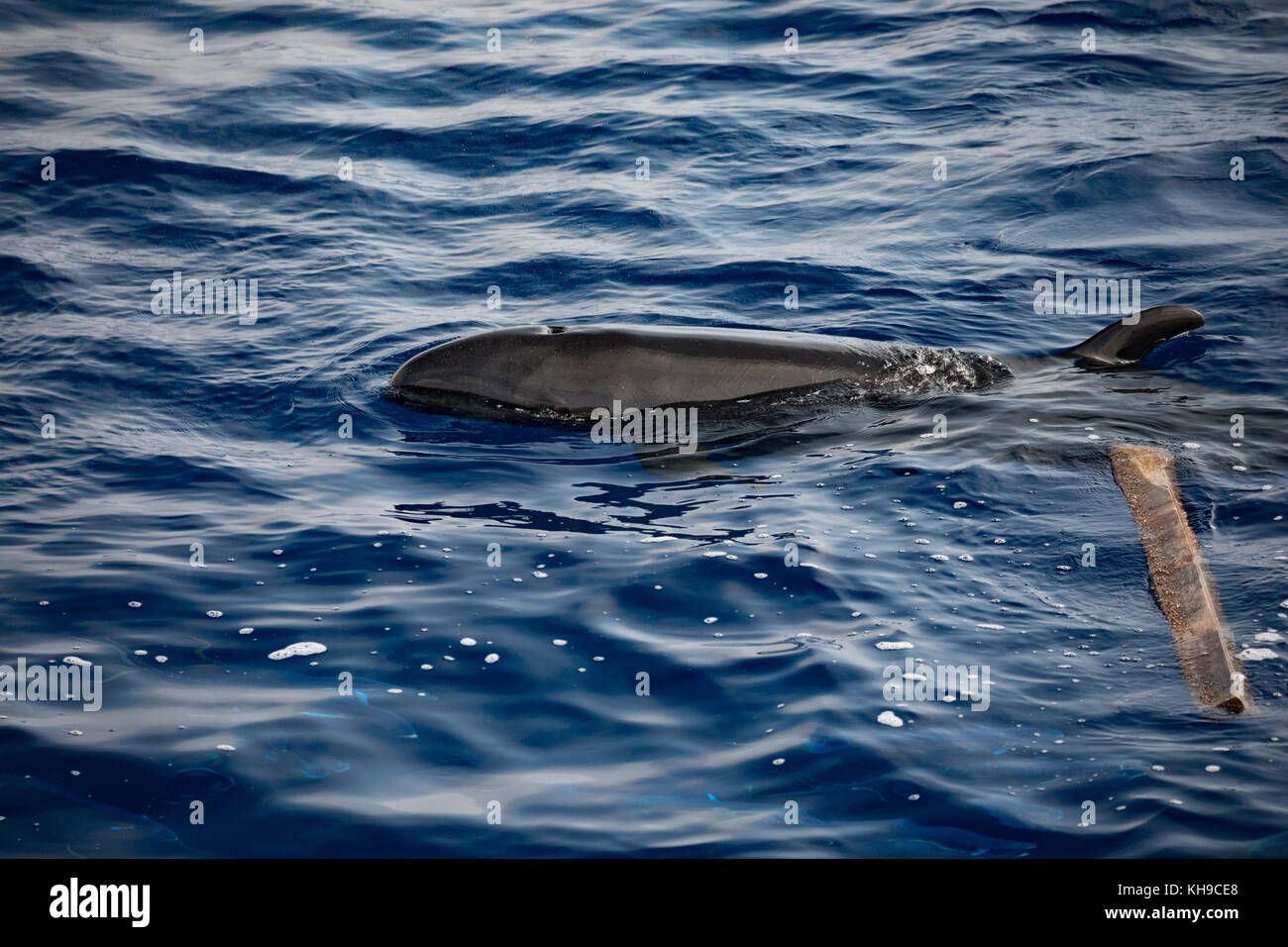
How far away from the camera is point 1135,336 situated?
436 inches

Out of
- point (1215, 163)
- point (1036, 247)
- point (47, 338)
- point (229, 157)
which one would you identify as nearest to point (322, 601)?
point (47, 338)

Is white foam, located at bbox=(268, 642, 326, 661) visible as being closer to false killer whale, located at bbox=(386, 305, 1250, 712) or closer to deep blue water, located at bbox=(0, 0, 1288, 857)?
deep blue water, located at bbox=(0, 0, 1288, 857)

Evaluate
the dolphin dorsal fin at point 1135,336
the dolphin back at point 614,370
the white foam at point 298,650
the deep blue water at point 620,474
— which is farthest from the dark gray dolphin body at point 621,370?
the white foam at point 298,650

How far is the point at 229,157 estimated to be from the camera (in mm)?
16969

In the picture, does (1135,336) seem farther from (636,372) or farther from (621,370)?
(621,370)

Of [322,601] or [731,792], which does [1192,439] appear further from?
[322,601]

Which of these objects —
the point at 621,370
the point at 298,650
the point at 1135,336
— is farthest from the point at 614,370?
the point at 1135,336

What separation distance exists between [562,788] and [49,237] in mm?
11368

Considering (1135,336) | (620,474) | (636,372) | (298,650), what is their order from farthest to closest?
(1135,336), (636,372), (620,474), (298,650)

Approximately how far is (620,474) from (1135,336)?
5.08 meters

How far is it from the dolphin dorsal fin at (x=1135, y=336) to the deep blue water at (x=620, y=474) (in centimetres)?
27

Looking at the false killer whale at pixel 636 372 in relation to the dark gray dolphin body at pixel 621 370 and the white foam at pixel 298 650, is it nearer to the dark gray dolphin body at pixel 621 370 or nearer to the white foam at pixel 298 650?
the dark gray dolphin body at pixel 621 370
